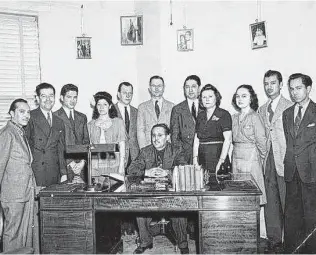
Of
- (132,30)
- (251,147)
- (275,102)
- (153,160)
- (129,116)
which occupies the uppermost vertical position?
(132,30)

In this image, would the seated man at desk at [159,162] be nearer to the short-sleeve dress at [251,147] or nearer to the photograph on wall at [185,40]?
the short-sleeve dress at [251,147]

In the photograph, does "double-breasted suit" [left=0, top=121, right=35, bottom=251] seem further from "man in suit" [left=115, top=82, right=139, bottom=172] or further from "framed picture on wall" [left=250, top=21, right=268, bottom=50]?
"framed picture on wall" [left=250, top=21, right=268, bottom=50]

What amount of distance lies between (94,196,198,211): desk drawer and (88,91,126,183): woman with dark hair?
1.02m

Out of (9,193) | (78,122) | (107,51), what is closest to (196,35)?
(107,51)

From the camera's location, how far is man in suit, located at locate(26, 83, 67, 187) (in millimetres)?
4379

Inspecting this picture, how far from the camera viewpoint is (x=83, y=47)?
6.11 meters

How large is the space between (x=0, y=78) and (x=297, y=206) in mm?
4425

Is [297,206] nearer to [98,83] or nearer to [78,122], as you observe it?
[78,122]

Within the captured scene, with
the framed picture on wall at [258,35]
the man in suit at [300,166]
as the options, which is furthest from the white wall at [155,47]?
the man in suit at [300,166]

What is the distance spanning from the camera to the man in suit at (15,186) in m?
3.88

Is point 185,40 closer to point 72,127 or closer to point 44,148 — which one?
point 72,127

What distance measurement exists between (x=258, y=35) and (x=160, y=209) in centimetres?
336

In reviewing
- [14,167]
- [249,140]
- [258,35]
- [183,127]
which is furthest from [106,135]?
[258,35]

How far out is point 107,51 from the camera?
629cm
